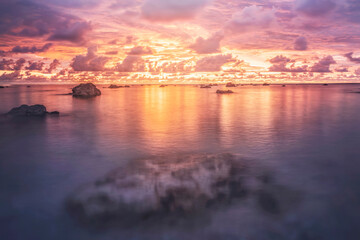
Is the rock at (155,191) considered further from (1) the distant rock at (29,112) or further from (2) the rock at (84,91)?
(2) the rock at (84,91)

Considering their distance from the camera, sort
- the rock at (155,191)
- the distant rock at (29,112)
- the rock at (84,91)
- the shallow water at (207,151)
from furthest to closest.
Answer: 1. the rock at (84,91)
2. the distant rock at (29,112)
3. the rock at (155,191)
4. the shallow water at (207,151)

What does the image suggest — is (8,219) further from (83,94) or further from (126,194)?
(83,94)

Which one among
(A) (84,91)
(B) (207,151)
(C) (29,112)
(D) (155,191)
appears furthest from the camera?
(A) (84,91)

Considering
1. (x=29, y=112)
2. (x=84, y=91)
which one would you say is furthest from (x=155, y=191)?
(x=84, y=91)

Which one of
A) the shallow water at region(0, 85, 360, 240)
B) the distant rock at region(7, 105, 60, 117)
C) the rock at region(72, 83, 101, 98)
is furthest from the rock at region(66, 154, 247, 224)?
the rock at region(72, 83, 101, 98)

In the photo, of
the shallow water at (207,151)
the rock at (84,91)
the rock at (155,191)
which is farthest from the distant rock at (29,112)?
the rock at (84,91)

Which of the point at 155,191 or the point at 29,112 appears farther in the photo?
the point at 29,112

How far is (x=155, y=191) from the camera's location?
884cm

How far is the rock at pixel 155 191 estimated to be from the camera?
7.71m

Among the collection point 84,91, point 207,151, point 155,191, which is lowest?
point 155,191

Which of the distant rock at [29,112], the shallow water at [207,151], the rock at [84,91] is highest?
the rock at [84,91]

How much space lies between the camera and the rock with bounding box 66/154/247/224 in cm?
771

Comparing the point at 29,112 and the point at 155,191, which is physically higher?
the point at 29,112

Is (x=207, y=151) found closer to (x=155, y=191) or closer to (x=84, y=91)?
(x=155, y=191)
